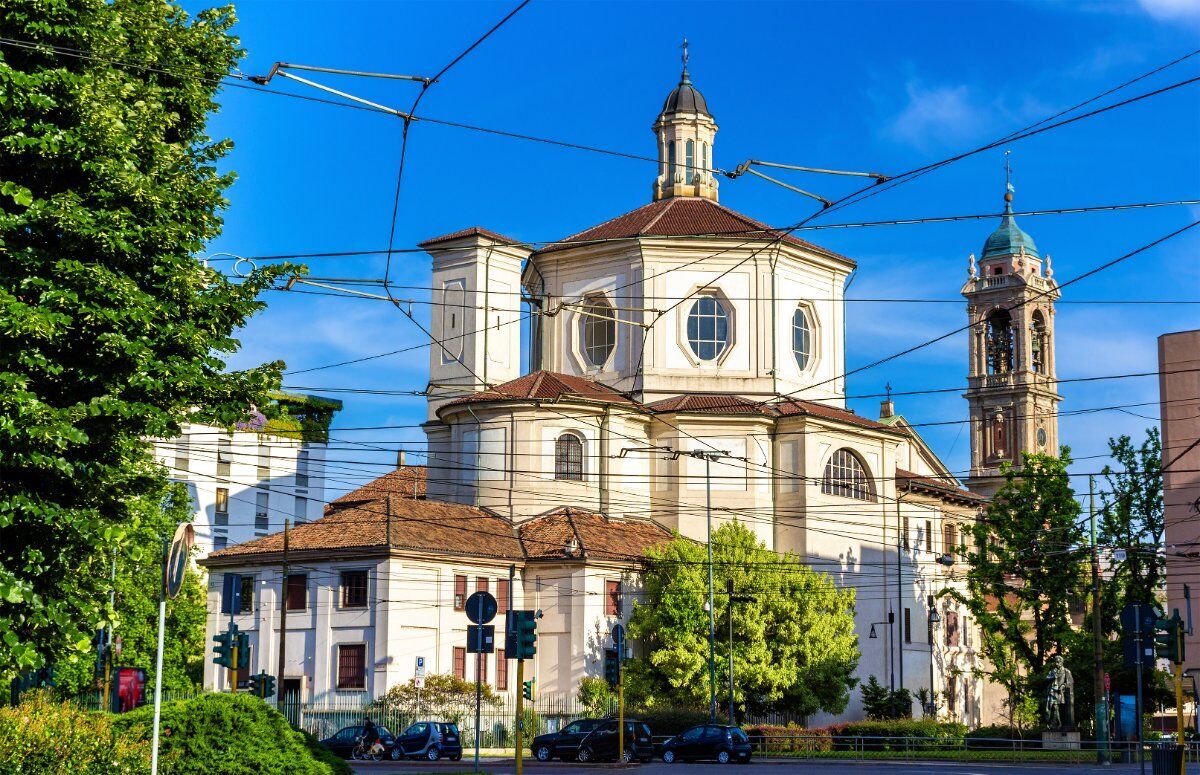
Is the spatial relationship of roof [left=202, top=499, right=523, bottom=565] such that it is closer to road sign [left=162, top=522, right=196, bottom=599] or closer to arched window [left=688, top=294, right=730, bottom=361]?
arched window [left=688, top=294, right=730, bottom=361]

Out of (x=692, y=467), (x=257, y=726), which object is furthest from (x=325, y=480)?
(x=257, y=726)

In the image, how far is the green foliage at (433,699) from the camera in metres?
52.8

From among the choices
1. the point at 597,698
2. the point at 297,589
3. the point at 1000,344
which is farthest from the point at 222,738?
the point at 1000,344

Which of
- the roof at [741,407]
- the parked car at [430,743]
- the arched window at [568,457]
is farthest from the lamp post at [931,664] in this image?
the parked car at [430,743]

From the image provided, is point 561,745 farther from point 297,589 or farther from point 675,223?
point 675,223

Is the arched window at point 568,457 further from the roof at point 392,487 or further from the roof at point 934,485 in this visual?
the roof at point 934,485

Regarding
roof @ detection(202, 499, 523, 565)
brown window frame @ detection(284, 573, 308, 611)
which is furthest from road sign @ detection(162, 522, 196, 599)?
brown window frame @ detection(284, 573, 308, 611)

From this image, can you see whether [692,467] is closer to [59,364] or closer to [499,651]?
[499,651]

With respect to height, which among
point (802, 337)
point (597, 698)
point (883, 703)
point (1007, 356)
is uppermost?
point (1007, 356)

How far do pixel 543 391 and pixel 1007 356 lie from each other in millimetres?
54915

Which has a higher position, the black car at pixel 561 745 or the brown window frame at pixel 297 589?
the brown window frame at pixel 297 589

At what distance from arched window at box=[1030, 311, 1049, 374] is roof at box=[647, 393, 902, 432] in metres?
45.1

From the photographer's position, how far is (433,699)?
53.0m

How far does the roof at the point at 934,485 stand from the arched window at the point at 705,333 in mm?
11231
